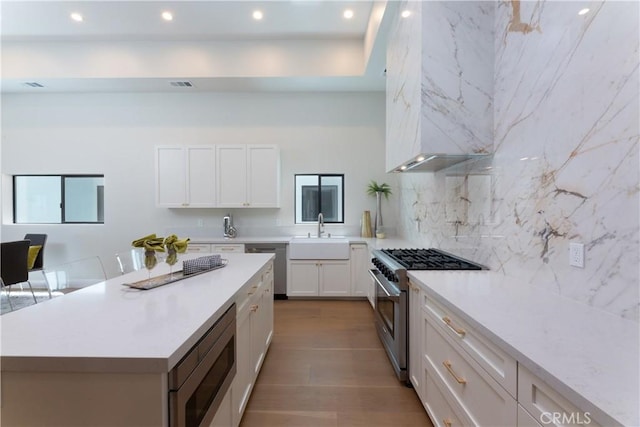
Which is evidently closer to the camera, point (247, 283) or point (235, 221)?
point (247, 283)

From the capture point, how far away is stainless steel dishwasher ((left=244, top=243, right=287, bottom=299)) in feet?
13.9

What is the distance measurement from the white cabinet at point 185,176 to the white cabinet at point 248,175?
0.51 feet

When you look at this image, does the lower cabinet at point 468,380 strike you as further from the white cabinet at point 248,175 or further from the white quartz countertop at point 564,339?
the white cabinet at point 248,175

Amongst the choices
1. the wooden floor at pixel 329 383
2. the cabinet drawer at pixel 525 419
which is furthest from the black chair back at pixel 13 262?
the cabinet drawer at pixel 525 419

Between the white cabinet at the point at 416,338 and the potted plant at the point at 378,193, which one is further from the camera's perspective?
the potted plant at the point at 378,193

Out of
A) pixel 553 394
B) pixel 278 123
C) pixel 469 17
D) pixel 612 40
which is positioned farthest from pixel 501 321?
pixel 278 123

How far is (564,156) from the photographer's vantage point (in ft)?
4.95

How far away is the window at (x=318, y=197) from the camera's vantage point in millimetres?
4887

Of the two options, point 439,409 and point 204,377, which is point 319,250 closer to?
point 439,409

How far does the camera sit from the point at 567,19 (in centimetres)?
148

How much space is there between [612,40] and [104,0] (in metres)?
4.65

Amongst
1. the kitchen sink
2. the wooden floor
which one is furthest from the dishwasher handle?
the wooden floor

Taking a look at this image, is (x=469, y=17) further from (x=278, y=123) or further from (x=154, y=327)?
(x=278, y=123)

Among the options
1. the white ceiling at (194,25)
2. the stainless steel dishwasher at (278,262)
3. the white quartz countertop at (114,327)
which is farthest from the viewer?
the stainless steel dishwasher at (278,262)
